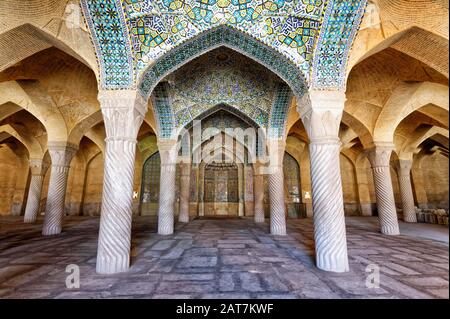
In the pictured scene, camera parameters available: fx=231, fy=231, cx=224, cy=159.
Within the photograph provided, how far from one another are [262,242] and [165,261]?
113 inches

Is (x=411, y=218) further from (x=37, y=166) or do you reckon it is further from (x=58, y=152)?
(x=37, y=166)

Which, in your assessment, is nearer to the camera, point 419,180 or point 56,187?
point 56,187

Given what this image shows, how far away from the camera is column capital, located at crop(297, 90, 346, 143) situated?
13.7 feet

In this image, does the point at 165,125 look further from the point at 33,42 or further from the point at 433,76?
the point at 433,76

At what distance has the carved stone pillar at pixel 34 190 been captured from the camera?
10711mm

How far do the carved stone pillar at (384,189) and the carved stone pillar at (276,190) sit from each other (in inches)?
133

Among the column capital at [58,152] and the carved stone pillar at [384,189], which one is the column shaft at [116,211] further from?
the carved stone pillar at [384,189]

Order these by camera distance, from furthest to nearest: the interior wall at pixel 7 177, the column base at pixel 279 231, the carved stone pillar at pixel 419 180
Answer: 1. the interior wall at pixel 7 177
2. the carved stone pillar at pixel 419 180
3. the column base at pixel 279 231

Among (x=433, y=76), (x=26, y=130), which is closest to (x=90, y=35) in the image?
(x=433, y=76)

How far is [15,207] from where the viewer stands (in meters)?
15.1

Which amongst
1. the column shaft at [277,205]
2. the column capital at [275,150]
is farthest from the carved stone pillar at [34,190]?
the column capital at [275,150]

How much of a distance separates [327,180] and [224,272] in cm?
230

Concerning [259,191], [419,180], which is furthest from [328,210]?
[419,180]

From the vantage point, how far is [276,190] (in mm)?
7801
